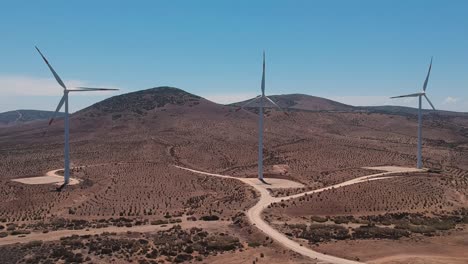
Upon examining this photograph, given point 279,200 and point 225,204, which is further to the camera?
point 279,200

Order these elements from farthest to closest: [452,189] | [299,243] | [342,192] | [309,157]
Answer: [309,157]
[452,189]
[342,192]
[299,243]

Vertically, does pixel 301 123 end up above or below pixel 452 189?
above

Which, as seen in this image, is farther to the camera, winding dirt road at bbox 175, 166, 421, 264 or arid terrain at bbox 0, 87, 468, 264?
arid terrain at bbox 0, 87, 468, 264

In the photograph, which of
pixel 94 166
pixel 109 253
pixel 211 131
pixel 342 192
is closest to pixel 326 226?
pixel 342 192

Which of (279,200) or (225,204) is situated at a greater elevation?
(279,200)

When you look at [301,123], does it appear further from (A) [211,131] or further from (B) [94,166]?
(B) [94,166]

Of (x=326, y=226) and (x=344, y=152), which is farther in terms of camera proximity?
(x=344, y=152)

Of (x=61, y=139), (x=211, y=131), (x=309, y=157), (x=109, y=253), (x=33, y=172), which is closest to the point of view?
(x=109, y=253)

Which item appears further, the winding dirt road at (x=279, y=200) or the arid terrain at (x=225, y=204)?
the arid terrain at (x=225, y=204)
